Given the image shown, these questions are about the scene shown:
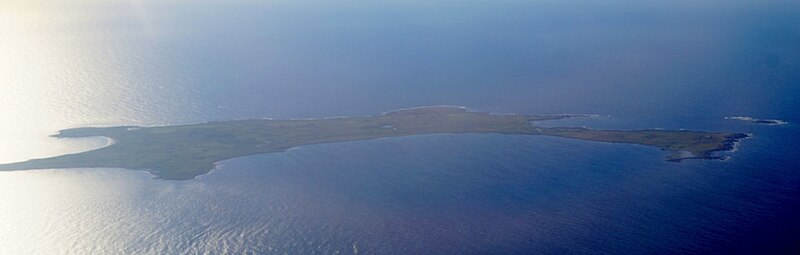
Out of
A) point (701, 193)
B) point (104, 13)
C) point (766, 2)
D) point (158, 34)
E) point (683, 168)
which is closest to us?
point (701, 193)

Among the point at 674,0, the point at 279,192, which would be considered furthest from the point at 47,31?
the point at 674,0

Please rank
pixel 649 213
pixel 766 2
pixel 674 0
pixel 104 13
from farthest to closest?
pixel 674 0 → pixel 766 2 → pixel 104 13 → pixel 649 213

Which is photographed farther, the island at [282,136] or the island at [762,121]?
the island at [762,121]

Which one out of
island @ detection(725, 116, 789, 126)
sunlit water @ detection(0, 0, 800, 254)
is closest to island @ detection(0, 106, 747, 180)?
sunlit water @ detection(0, 0, 800, 254)

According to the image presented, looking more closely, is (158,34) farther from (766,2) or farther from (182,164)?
(766,2)

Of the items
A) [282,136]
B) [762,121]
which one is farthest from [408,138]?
[762,121]

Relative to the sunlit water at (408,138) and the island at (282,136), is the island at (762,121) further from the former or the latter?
the island at (282,136)

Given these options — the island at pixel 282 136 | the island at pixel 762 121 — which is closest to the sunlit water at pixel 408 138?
the island at pixel 762 121

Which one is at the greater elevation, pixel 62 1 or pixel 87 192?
pixel 62 1
